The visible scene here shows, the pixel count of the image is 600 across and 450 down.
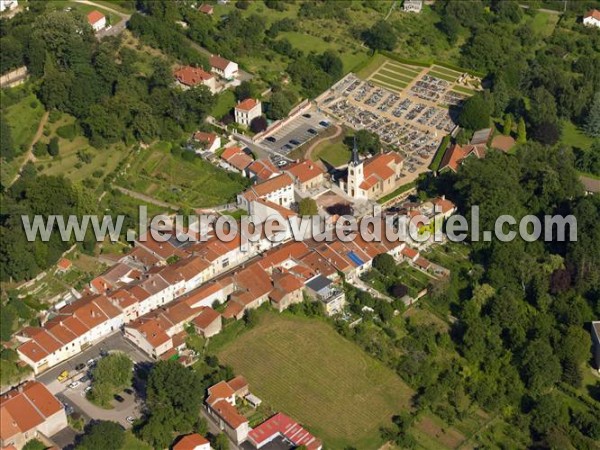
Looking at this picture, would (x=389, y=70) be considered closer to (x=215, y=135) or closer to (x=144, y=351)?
(x=215, y=135)

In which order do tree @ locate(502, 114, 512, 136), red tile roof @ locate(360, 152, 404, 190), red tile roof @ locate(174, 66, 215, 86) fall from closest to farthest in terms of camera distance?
red tile roof @ locate(360, 152, 404, 190) → red tile roof @ locate(174, 66, 215, 86) → tree @ locate(502, 114, 512, 136)

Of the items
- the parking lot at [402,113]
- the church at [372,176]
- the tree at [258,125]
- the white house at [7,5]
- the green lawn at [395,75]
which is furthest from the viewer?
the green lawn at [395,75]

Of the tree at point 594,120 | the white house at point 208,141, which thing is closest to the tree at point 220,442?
the white house at point 208,141

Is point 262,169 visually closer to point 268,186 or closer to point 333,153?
point 268,186

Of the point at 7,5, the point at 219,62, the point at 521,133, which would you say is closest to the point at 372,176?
the point at 521,133

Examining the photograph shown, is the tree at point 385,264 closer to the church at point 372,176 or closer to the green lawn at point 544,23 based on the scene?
the church at point 372,176

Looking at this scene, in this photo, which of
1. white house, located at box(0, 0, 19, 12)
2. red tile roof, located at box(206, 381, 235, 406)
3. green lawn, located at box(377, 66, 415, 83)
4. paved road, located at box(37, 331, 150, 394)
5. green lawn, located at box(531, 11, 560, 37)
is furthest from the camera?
green lawn, located at box(531, 11, 560, 37)

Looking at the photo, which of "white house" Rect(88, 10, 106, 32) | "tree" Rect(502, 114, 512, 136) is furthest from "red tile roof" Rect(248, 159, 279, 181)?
"white house" Rect(88, 10, 106, 32)

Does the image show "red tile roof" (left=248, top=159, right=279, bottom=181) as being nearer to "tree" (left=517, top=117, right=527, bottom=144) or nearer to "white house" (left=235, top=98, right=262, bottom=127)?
"white house" (left=235, top=98, right=262, bottom=127)
